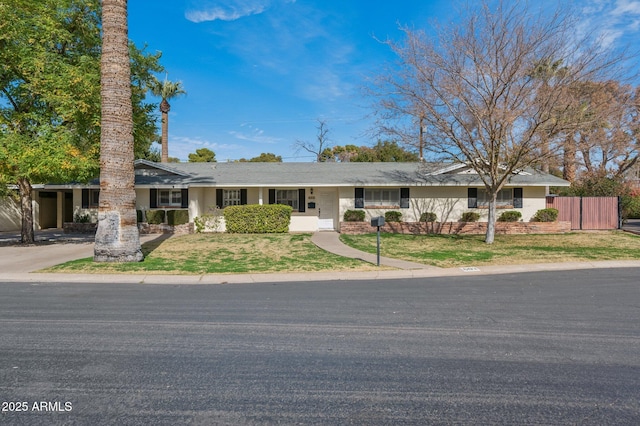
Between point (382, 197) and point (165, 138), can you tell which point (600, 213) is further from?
point (165, 138)

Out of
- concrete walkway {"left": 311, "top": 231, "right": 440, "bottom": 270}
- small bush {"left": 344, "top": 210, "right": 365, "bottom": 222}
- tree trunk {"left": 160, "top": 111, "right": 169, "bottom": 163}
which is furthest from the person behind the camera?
tree trunk {"left": 160, "top": 111, "right": 169, "bottom": 163}

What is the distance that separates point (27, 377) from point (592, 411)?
209 inches

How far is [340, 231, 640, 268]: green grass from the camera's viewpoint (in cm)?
1234

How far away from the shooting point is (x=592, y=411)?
3150 millimetres

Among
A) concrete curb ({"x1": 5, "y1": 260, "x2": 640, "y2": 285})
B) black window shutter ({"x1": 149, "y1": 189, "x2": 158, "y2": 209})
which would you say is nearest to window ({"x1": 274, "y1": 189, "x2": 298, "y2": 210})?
black window shutter ({"x1": 149, "y1": 189, "x2": 158, "y2": 209})

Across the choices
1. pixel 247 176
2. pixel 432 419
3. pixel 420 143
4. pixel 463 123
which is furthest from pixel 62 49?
pixel 432 419

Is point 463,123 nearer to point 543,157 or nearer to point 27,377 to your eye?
point 543,157

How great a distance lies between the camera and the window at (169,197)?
21469 millimetres

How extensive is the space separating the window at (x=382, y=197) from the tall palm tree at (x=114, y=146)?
13373 millimetres

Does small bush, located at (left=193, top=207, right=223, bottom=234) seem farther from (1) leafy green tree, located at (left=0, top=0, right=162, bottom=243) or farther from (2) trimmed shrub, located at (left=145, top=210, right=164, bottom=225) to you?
(1) leafy green tree, located at (left=0, top=0, right=162, bottom=243)

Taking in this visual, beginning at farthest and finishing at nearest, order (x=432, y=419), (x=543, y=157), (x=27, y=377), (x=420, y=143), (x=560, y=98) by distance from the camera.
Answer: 1. (x=420, y=143)
2. (x=543, y=157)
3. (x=560, y=98)
4. (x=27, y=377)
5. (x=432, y=419)

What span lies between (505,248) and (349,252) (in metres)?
6.35

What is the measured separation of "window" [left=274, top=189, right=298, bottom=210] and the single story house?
58mm

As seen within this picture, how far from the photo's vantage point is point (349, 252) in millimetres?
13820
